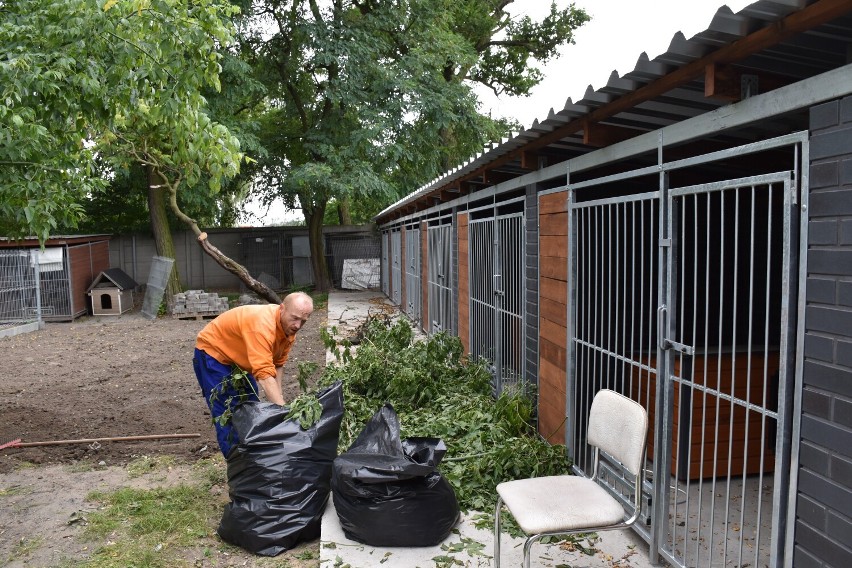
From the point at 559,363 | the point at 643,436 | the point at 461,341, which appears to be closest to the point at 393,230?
the point at 461,341

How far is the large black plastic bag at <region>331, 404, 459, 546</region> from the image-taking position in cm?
353

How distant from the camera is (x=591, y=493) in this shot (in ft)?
9.73

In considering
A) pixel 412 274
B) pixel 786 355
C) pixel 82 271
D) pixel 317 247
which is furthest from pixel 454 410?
pixel 317 247

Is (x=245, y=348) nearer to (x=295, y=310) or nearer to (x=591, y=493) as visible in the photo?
(x=295, y=310)

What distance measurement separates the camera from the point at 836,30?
2266 mm

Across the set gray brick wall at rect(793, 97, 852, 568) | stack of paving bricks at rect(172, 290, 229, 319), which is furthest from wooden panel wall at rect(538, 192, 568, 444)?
→ stack of paving bricks at rect(172, 290, 229, 319)

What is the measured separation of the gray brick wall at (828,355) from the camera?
2094mm

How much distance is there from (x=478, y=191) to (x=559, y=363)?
10.4 feet

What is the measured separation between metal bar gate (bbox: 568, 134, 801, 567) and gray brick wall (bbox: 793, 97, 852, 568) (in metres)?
0.11

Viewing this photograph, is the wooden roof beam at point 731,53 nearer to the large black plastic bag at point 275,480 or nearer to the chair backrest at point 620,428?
the chair backrest at point 620,428

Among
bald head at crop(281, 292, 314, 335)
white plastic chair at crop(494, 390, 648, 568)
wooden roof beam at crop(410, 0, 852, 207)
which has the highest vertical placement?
wooden roof beam at crop(410, 0, 852, 207)

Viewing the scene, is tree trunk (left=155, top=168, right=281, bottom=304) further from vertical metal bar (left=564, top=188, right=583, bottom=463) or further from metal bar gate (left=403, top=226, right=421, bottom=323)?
vertical metal bar (left=564, top=188, right=583, bottom=463)

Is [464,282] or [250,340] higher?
[464,282]

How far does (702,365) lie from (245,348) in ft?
10.2
